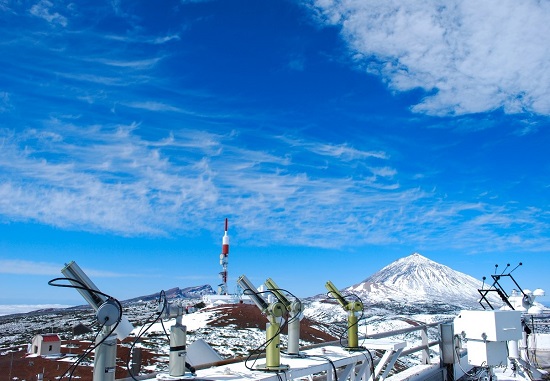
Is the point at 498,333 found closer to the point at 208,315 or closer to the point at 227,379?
the point at 227,379

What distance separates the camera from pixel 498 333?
891 centimetres

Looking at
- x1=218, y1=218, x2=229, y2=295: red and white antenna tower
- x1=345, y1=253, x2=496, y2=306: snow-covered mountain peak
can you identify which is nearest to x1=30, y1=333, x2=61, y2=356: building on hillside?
x1=218, y1=218, x2=229, y2=295: red and white antenna tower

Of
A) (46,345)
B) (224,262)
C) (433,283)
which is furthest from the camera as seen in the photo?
(433,283)

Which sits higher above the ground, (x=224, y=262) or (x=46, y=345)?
(x=224, y=262)

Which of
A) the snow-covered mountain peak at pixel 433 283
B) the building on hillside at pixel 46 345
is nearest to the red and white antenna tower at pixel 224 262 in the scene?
the building on hillside at pixel 46 345

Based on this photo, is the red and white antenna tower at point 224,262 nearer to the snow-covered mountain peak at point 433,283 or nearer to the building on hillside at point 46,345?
the building on hillside at point 46,345

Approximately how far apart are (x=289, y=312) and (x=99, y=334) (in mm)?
3325

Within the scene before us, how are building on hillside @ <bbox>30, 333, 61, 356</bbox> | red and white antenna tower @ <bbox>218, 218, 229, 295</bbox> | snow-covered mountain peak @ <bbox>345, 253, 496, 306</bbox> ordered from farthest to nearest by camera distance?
1. snow-covered mountain peak @ <bbox>345, 253, 496, 306</bbox>
2. red and white antenna tower @ <bbox>218, 218, 229, 295</bbox>
3. building on hillside @ <bbox>30, 333, 61, 356</bbox>

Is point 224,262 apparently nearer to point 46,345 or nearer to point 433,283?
point 46,345

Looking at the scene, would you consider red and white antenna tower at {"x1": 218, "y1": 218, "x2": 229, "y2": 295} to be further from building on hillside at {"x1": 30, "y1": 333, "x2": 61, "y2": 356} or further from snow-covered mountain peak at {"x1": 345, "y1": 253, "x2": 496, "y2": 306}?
snow-covered mountain peak at {"x1": 345, "y1": 253, "x2": 496, "y2": 306}

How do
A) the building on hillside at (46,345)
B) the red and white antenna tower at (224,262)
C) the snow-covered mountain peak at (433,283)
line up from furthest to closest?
the snow-covered mountain peak at (433,283), the red and white antenna tower at (224,262), the building on hillside at (46,345)

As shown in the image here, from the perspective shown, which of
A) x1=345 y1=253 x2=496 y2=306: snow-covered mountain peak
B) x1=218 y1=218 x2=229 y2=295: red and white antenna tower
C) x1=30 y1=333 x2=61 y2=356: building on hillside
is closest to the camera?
x1=30 y1=333 x2=61 y2=356: building on hillside

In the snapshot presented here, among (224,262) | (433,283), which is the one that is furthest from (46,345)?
(433,283)

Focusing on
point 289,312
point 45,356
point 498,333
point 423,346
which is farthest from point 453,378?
point 45,356
